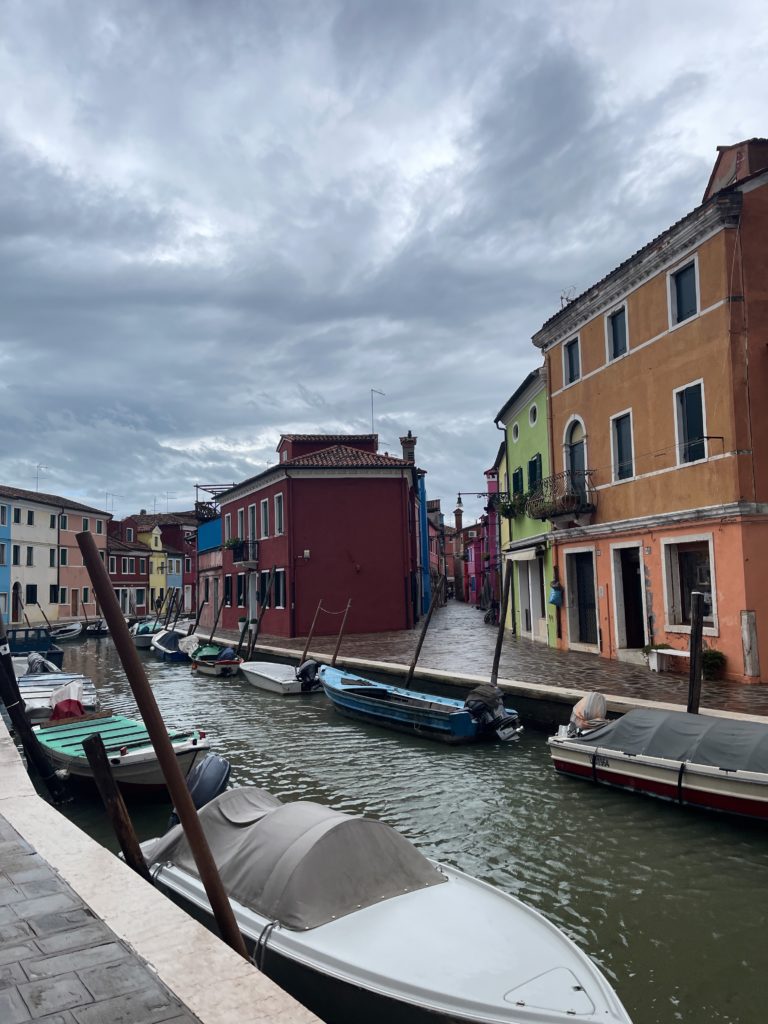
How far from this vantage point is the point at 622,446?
58.6 ft

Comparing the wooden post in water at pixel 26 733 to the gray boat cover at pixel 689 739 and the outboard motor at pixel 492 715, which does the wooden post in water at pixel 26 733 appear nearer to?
the outboard motor at pixel 492 715

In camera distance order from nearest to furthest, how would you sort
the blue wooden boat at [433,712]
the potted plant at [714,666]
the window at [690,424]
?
the blue wooden boat at [433,712] < the potted plant at [714,666] < the window at [690,424]

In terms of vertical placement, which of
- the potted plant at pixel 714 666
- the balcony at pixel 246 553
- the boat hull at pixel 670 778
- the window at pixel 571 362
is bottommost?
the boat hull at pixel 670 778

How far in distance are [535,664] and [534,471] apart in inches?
293

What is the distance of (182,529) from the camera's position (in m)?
70.4

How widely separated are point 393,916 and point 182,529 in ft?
223

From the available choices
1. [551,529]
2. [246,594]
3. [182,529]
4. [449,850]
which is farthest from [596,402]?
[182,529]

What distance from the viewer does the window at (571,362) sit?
19781mm

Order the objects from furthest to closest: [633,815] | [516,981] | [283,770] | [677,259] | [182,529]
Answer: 1. [182,529]
2. [677,259]
3. [283,770]
4. [633,815]
5. [516,981]

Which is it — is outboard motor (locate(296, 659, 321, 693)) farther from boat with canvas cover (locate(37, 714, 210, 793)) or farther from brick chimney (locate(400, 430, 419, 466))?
brick chimney (locate(400, 430, 419, 466))

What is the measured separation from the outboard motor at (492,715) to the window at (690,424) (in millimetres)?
6184

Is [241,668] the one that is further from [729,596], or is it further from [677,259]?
[677,259]

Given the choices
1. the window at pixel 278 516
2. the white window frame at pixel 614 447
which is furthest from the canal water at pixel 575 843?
the window at pixel 278 516

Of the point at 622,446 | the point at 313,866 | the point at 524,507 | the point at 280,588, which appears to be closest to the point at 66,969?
the point at 313,866
